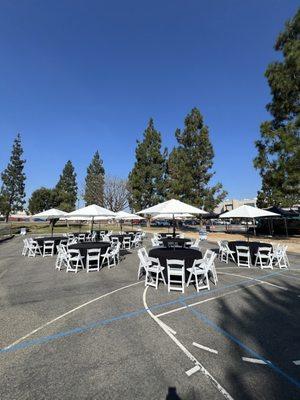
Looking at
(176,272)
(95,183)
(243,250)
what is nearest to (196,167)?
(243,250)

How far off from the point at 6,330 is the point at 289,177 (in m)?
20.4

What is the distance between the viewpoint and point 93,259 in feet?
32.4

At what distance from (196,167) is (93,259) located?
2592 cm

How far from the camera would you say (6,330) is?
15.2 ft

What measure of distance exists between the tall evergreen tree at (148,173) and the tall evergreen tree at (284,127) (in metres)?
22.1

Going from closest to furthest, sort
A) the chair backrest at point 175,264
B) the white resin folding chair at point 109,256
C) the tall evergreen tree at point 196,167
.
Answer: the chair backrest at point 175,264 < the white resin folding chair at point 109,256 < the tall evergreen tree at point 196,167

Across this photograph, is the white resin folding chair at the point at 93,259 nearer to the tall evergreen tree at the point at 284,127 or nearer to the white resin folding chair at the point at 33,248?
the white resin folding chair at the point at 33,248

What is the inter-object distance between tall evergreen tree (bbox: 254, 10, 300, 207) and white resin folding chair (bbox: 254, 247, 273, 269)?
10291mm

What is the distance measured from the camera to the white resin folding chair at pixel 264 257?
1030 centimetres

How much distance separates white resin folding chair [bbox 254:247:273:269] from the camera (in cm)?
1030

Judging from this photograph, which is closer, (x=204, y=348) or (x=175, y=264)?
(x=204, y=348)

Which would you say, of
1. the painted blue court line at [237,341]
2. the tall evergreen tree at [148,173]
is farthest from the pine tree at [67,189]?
the painted blue court line at [237,341]

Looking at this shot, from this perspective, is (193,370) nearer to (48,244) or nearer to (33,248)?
(48,244)

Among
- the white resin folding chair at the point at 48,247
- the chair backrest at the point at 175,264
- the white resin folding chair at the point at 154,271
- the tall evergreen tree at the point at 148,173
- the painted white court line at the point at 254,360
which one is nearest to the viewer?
the painted white court line at the point at 254,360
